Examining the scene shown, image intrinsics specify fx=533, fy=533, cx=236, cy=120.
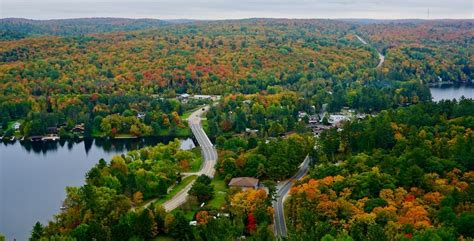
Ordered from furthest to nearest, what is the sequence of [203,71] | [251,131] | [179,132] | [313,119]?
[203,71]
[313,119]
[179,132]
[251,131]

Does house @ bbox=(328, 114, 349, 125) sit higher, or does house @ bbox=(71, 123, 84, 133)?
house @ bbox=(328, 114, 349, 125)

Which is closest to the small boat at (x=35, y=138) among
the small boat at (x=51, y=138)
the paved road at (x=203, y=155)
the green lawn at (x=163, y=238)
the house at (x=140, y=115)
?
the small boat at (x=51, y=138)

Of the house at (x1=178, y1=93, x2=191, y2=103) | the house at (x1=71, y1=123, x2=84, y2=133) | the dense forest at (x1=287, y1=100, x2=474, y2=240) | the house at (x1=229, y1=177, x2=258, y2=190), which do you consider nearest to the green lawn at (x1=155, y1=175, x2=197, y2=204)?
the house at (x1=229, y1=177, x2=258, y2=190)

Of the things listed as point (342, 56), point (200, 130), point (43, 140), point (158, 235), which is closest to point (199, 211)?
point (158, 235)

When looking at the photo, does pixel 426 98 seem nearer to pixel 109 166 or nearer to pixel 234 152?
pixel 234 152

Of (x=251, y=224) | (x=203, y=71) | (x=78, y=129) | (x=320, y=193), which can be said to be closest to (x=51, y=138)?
(x=78, y=129)

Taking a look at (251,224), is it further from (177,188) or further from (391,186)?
(177,188)

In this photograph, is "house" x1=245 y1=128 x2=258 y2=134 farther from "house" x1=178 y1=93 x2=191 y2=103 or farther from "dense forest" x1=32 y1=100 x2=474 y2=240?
"house" x1=178 y1=93 x2=191 y2=103
